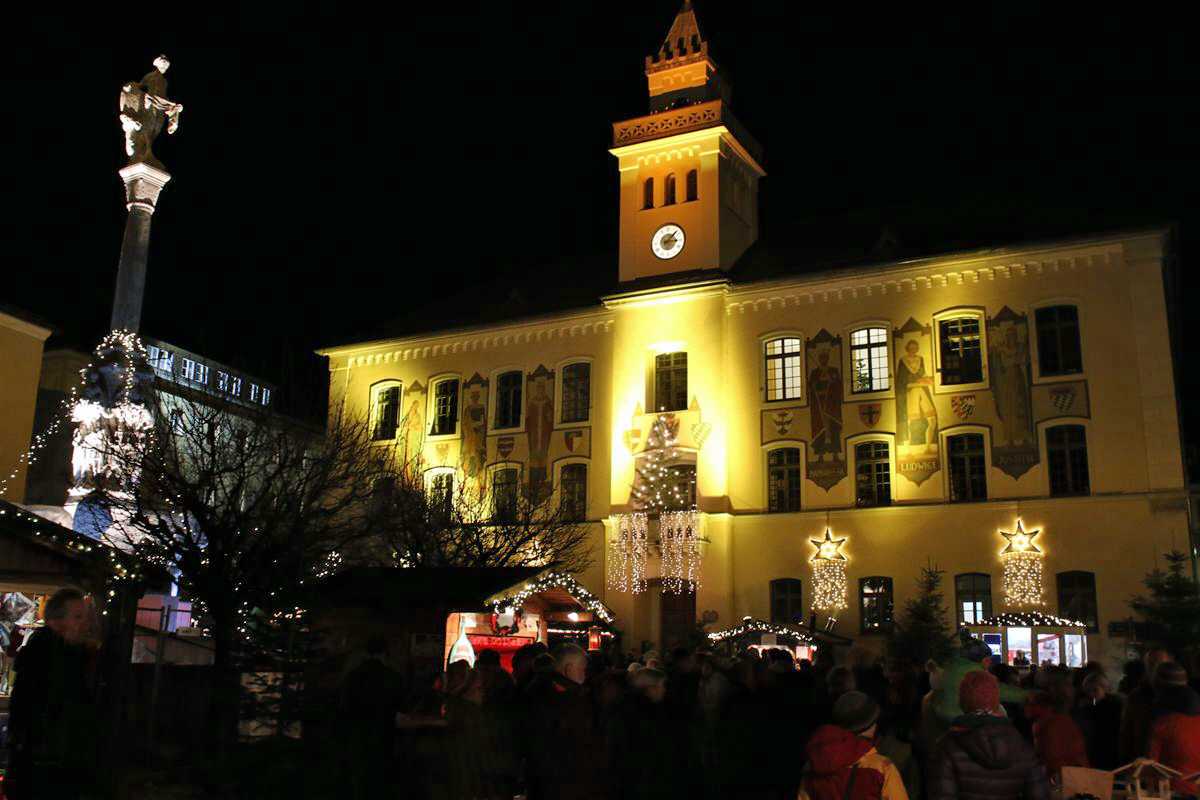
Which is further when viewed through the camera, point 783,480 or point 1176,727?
point 783,480

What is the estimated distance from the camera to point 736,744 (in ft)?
23.4

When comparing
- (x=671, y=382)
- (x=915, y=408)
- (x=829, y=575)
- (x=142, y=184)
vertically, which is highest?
(x=142, y=184)

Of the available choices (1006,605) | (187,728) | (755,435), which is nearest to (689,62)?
(755,435)

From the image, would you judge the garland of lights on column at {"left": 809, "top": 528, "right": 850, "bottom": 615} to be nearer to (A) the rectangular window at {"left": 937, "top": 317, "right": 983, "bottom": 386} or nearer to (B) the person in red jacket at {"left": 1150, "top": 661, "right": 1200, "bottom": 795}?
(A) the rectangular window at {"left": 937, "top": 317, "right": 983, "bottom": 386}

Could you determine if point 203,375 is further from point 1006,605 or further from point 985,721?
point 985,721

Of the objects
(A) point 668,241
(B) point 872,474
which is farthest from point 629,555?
(A) point 668,241

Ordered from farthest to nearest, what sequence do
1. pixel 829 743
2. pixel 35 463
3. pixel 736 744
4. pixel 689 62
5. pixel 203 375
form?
1. pixel 203 375
2. pixel 35 463
3. pixel 689 62
4. pixel 736 744
5. pixel 829 743

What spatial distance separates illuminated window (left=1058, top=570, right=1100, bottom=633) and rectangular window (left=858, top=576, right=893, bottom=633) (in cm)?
397

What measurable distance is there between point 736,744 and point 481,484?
2546cm

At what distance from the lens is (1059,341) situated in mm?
26000

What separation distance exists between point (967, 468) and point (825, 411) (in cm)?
387

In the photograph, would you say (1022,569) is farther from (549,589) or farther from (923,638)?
(549,589)

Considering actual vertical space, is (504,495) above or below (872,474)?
below

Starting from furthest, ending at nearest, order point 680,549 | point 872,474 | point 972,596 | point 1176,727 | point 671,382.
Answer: point 671,382
point 680,549
point 872,474
point 972,596
point 1176,727
